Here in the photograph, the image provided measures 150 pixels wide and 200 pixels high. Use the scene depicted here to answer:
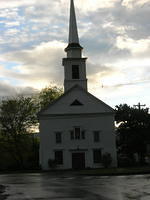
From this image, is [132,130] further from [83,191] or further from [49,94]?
[83,191]

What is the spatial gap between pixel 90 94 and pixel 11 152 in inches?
681

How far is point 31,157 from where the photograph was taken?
67.8 metres

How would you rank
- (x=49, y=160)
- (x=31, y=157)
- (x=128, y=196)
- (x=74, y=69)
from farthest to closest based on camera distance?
(x=31, y=157) < (x=74, y=69) < (x=49, y=160) < (x=128, y=196)

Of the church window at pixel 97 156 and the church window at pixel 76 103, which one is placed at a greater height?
the church window at pixel 76 103

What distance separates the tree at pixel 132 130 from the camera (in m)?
63.1

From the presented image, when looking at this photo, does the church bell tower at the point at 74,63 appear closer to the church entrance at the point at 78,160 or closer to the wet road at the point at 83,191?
the church entrance at the point at 78,160

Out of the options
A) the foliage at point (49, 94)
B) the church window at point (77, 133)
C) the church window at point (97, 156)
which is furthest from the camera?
the foliage at point (49, 94)

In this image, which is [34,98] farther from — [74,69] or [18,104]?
[74,69]

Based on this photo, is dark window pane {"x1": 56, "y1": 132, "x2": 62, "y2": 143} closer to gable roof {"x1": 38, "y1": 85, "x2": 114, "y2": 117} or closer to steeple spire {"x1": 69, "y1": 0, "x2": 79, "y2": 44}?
gable roof {"x1": 38, "y1": 85, "x2": 114, "y2": 117}

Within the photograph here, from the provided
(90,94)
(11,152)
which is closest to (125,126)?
(90,94)

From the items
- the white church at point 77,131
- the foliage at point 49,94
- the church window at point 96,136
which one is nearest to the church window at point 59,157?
the white church at point 77,131

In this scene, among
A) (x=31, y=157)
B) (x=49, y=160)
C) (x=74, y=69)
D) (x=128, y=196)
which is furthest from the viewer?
(x=31, y=157)

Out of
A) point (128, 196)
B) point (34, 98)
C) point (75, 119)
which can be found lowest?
point (128, 196)

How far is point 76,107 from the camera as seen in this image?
6019cm
